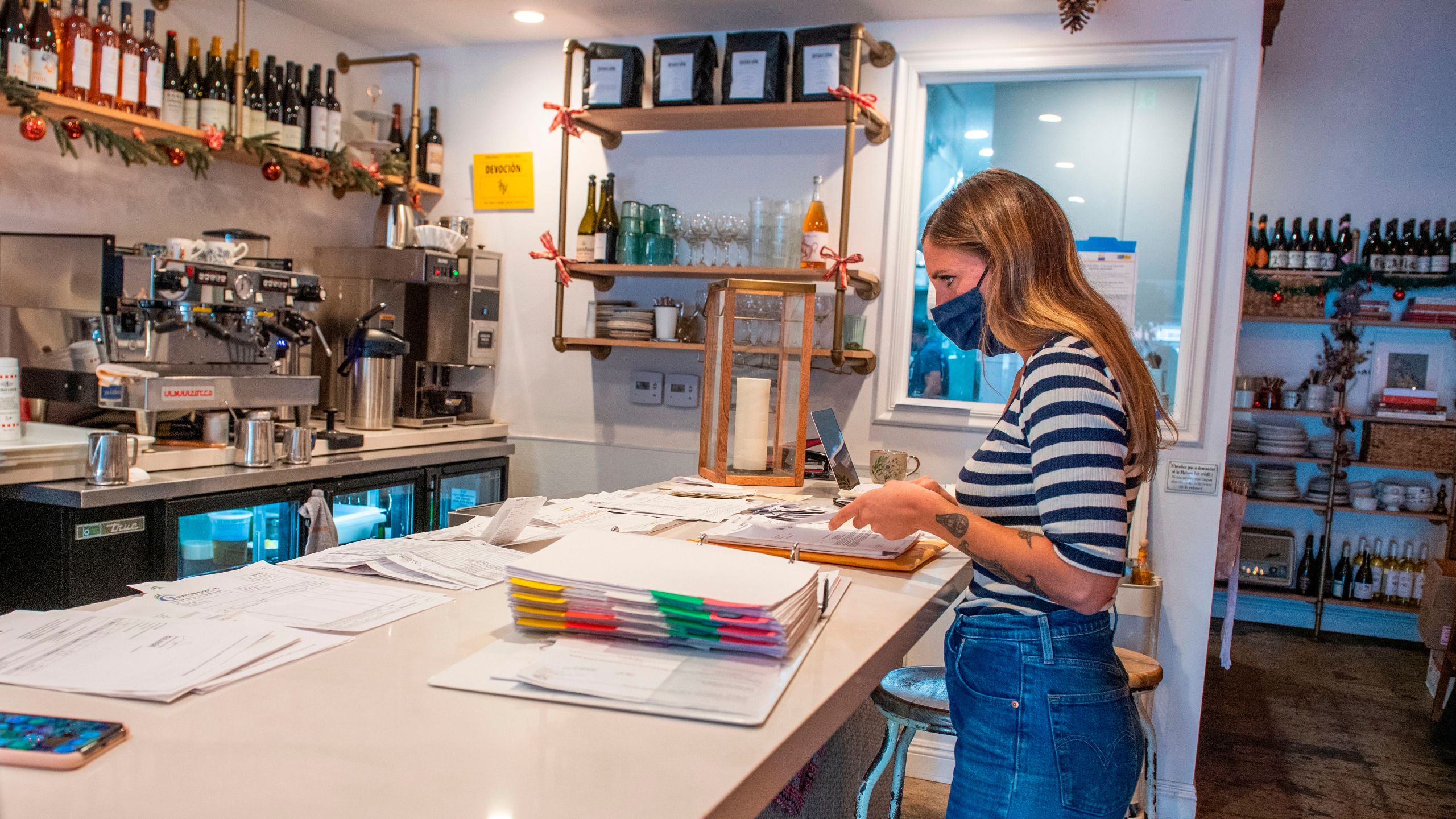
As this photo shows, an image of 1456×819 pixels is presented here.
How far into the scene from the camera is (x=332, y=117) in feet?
11.9

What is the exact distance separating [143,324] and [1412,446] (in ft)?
19.1

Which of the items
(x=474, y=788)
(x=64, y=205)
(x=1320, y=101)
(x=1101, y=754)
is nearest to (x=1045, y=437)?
(x=1101, y=754)

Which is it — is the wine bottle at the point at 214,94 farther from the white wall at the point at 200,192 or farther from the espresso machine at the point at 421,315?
the espresso machine at the point at 421,315

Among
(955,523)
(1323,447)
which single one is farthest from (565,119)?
(1323,447)

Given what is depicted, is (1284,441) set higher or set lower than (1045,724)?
higher

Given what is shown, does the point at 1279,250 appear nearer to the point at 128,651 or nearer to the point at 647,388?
the point at 647,388

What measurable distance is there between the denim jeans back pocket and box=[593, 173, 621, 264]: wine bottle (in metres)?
2.62

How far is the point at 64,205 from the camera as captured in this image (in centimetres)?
315

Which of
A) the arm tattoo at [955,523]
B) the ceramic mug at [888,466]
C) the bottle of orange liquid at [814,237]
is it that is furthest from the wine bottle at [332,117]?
the arm tattoo at [955,523]

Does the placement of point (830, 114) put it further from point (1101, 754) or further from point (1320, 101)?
point (1320, 101)

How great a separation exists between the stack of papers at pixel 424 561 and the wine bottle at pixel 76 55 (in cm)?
210

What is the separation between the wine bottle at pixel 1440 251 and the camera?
5207 millimetres

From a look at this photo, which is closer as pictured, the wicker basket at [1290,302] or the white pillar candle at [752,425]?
the white pillar candle at [752,425]

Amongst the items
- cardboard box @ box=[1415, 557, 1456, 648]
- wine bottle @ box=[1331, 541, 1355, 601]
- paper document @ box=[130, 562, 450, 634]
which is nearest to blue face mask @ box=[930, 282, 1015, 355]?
paper document @ box=[130, 562, 450, 634]
